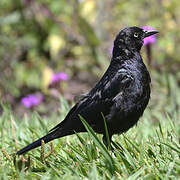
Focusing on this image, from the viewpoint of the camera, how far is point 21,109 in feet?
21.3

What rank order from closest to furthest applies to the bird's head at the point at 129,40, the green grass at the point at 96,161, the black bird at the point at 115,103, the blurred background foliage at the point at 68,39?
the green grass at the point at 96,161, the black bird at the point at 115,103, the bird's head at the point at 129,40, the blurred background foliage at the point at 68,39

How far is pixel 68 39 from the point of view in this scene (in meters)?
7.31

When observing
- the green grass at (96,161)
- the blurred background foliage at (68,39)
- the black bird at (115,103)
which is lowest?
the green grass at (96,161)

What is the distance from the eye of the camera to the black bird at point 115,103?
2.84 meters

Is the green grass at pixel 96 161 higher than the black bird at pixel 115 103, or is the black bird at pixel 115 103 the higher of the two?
the black bird at pixel 115 103

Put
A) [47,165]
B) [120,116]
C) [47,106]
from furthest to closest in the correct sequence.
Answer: [47,106] < [120,116] < [47,165]

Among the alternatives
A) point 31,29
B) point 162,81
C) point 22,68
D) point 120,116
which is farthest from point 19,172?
point 31,29

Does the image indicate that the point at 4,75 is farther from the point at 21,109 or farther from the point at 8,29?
the point at 8,29

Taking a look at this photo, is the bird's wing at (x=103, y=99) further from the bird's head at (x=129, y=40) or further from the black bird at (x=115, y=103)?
the bird's head at (x=129, y=40)

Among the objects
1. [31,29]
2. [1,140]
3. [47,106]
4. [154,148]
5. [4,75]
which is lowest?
[154,148]

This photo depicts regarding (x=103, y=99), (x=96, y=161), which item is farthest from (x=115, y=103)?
(x=96, y=161)

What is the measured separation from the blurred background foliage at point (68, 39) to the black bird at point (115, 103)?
10.1 ft

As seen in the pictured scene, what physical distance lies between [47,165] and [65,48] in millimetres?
4847

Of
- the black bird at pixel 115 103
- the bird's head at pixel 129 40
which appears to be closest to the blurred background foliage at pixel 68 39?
the bird's head at pixel 129 40
